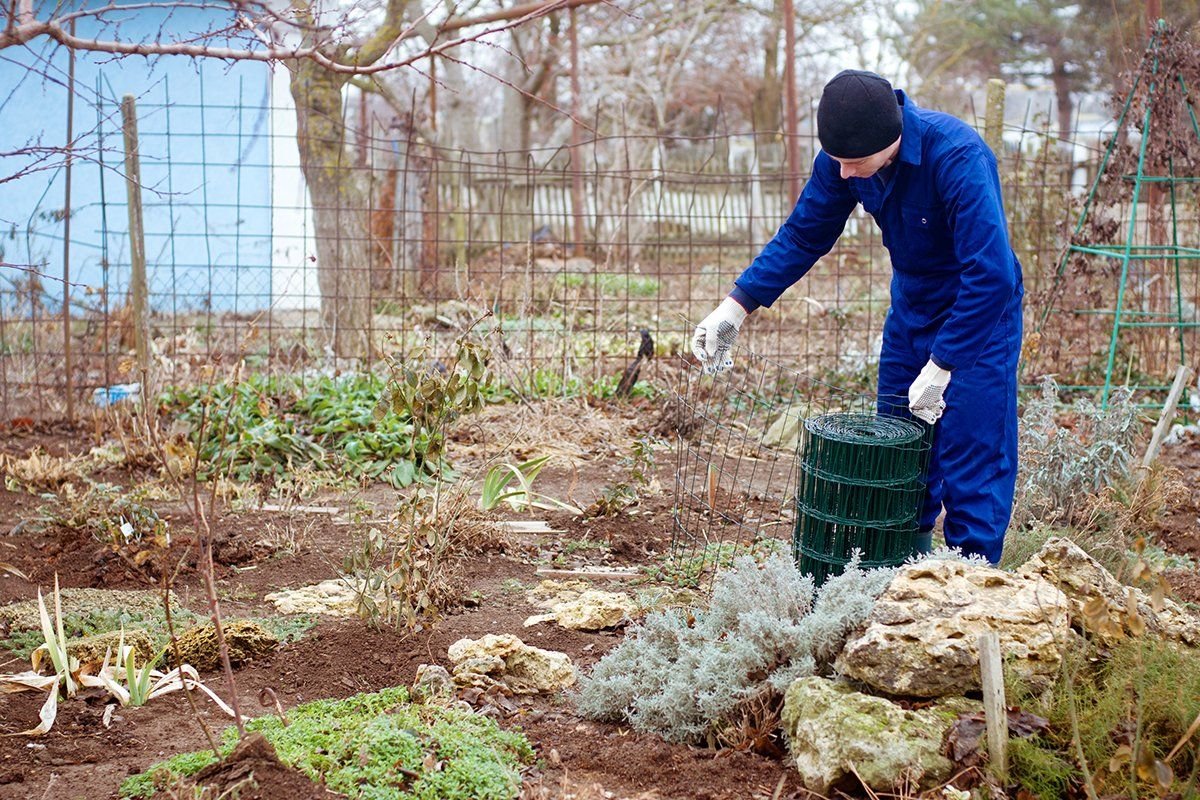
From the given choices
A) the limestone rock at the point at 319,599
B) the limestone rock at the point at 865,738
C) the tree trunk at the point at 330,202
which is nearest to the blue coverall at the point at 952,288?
the limestone rock at the point at 865,738

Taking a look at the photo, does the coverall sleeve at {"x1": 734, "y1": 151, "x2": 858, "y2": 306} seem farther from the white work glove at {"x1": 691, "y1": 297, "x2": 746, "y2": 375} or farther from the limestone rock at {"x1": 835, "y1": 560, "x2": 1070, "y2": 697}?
the limestone rock at {"x1": 835, "y1": 560, "x2": 1070, "y2": 697}

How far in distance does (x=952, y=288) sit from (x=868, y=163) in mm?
519

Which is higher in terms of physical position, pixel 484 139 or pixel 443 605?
pixel 484 139

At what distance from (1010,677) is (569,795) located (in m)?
1.07

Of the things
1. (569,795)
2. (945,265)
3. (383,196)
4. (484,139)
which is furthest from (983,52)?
(569,795)

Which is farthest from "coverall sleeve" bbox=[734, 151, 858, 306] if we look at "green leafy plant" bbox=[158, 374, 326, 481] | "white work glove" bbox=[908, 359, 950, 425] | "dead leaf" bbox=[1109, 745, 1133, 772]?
"green leafy plant" bbox=[158, 374, 326, 481]

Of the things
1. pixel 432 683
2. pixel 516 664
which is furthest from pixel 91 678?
pixel 516 664

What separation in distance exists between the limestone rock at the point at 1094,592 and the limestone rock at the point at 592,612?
1.33 meters

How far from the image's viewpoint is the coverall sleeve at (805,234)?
3.74m

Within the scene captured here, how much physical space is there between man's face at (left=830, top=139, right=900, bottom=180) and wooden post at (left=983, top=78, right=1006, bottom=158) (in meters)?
4.75

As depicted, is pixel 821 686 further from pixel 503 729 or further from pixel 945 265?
pixel 945 265

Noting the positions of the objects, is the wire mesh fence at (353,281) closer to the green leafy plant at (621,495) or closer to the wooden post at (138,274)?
the wooden post at (138,274)

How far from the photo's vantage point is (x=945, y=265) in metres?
3.60

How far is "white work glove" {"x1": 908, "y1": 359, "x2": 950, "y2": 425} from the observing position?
338cm
